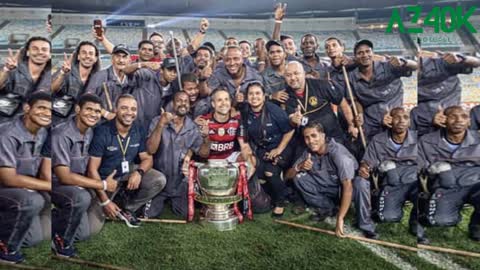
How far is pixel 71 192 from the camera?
2736 millimetres

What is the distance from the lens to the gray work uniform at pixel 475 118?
2666mm

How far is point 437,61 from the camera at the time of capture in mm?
2650

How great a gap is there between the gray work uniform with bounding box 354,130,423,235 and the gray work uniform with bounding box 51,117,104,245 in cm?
164

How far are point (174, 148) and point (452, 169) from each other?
1.67 m

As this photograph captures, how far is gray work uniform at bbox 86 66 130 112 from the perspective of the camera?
2.71m

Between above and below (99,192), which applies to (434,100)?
above

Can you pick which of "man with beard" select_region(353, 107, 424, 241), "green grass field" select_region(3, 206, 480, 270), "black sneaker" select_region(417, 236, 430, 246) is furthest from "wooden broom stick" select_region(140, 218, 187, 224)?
"black sneaker" select_region(417, 236, 430, 246)

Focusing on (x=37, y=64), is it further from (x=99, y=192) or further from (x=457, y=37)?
(x=457, y=37)

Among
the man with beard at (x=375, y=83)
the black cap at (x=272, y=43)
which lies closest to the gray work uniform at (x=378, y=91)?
the man with beard at (x=375, y=83)

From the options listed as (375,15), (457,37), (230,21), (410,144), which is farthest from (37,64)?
(457,37)

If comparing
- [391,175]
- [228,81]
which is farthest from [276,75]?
[391,175]

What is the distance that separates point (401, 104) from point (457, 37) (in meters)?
0.51

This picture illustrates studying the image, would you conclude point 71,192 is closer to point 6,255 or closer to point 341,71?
point 6,255

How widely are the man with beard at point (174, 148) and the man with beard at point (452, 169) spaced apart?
140 cm
